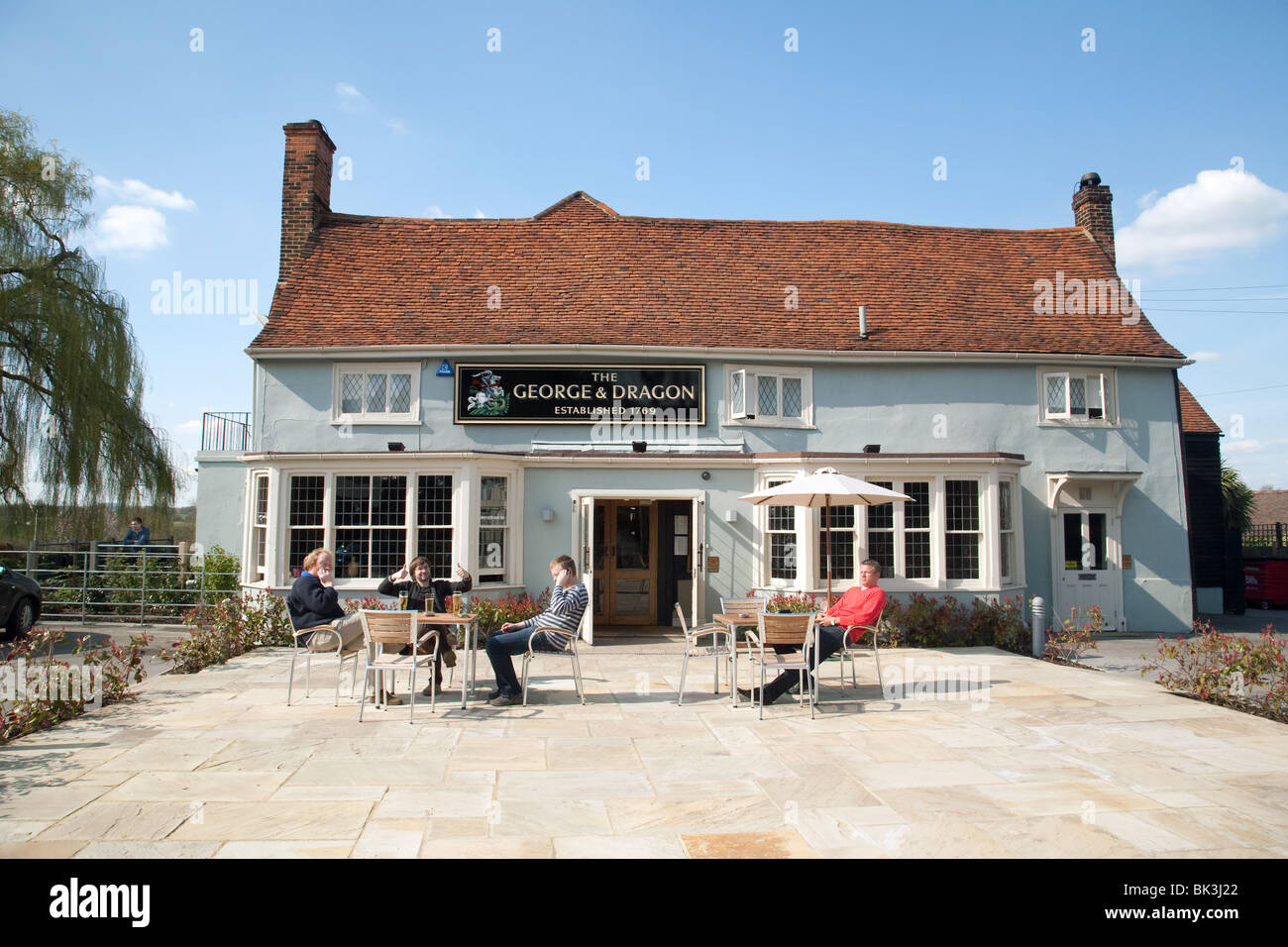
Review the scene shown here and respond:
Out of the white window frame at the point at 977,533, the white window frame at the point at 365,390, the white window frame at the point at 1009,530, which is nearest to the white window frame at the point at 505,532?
the white window frame at the point at 365,390

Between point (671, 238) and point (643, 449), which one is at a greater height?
point (671, 238)

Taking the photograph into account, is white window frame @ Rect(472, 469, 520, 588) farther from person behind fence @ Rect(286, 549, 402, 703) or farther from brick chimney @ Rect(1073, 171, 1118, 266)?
brick chimney @ Rect(1073, 171, 1118, 266)

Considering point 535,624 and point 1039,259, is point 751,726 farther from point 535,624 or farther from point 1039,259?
point 1039,259

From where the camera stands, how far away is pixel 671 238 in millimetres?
17656

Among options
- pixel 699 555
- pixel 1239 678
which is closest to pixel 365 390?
pixel 699 555

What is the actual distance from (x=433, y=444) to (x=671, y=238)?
687 centimetres

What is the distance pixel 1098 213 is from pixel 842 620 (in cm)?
1422

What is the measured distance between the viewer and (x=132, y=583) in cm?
1597

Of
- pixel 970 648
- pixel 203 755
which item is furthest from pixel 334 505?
pixel 970 648

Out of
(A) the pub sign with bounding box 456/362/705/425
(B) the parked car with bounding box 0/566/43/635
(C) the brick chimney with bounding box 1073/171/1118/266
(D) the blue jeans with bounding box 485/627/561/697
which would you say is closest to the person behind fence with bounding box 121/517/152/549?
(B) the parked car with bounding box 0/566/43/635

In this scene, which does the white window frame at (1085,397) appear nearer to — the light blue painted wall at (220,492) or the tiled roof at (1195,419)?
the tiled roof at (1195,419)

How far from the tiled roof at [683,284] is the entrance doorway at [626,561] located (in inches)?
120

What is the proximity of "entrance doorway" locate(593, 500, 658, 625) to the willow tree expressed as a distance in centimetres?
992

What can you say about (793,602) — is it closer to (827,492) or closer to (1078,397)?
(827,492)
